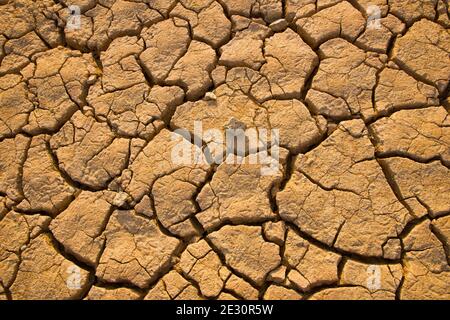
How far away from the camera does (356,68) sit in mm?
2777

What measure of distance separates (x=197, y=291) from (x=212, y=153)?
77 cm

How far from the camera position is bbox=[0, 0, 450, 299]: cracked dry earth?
2.29 meters

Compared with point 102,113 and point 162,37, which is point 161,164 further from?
point 162,37

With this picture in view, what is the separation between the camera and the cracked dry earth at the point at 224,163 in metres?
2.29

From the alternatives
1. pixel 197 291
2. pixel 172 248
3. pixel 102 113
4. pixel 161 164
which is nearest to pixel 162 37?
pixel 102 113

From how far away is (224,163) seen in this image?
2.55 metres

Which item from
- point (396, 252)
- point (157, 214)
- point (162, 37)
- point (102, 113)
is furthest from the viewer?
point (162, 37)

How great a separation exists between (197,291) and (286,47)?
161 centimetres

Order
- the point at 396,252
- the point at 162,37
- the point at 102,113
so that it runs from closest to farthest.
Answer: the point at 396,252 → the point at 102,113 → the point at 162,37

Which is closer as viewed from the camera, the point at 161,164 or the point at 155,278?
the point at 155,278

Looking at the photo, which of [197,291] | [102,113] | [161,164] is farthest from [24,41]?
[197,291]
